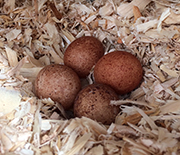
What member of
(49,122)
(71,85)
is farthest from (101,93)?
(49,122)

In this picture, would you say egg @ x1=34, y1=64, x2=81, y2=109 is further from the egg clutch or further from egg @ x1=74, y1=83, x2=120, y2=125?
egg @ x1=74, y1=83, x2=120, y2=125

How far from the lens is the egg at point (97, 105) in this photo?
127 cm

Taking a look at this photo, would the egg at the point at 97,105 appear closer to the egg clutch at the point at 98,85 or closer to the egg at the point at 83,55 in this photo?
the egg clutch at the point at 98,85

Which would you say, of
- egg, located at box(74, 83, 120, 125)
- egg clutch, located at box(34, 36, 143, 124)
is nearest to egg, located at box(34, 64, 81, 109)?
egg clutch, located at box(34, 36, 143, 124)

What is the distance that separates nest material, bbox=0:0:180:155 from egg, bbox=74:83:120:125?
5 centimetres

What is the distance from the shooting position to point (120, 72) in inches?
54.9

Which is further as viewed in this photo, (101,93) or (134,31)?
(134,31)

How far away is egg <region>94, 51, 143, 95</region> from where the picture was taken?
140 centimetres

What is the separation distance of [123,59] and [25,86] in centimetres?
72

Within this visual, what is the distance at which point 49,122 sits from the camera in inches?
45.2

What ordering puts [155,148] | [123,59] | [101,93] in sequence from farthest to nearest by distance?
[123,59], [101,93], [155,148]

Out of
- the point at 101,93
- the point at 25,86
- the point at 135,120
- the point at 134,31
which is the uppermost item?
the point at 134,31

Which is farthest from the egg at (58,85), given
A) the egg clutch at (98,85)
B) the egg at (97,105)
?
the egg at (97,105)

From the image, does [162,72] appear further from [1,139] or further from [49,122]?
[1,139]
